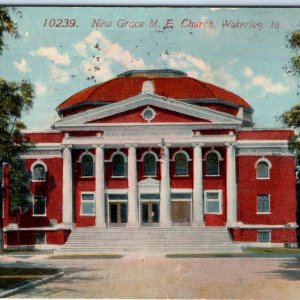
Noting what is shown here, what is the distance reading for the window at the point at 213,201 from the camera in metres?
12.2

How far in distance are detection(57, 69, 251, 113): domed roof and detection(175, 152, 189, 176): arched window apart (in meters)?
0.75

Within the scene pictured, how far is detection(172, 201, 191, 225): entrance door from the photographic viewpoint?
1236 centimetres


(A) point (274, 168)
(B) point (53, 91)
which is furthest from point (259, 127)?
(B) point (53, 91)

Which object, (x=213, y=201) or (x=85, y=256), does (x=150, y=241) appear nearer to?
(x=85, y=256)

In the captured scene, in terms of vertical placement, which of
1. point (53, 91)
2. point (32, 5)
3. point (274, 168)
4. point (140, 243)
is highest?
point (32, 5)

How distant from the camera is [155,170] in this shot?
12.5 meters

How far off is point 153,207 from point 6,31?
286 cm

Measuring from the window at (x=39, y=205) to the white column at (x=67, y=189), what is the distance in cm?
27

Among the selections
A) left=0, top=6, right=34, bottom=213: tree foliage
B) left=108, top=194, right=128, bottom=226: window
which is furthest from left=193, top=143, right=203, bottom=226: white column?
left=0, top=6, right=34, bottom=213: tree foliage

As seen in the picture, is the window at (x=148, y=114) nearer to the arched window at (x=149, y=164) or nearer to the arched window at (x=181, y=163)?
the arched window at (x=149, y=164)

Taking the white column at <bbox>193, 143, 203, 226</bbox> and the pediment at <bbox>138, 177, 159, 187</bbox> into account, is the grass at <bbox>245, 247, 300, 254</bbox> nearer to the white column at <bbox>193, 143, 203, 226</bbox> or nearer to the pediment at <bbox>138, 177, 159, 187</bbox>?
the white column at <bbox>193, 143, 203, 226</bbox>

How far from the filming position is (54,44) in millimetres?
11812

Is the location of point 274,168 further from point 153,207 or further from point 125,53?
point 125,53

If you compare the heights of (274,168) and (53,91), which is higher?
(53,91)
